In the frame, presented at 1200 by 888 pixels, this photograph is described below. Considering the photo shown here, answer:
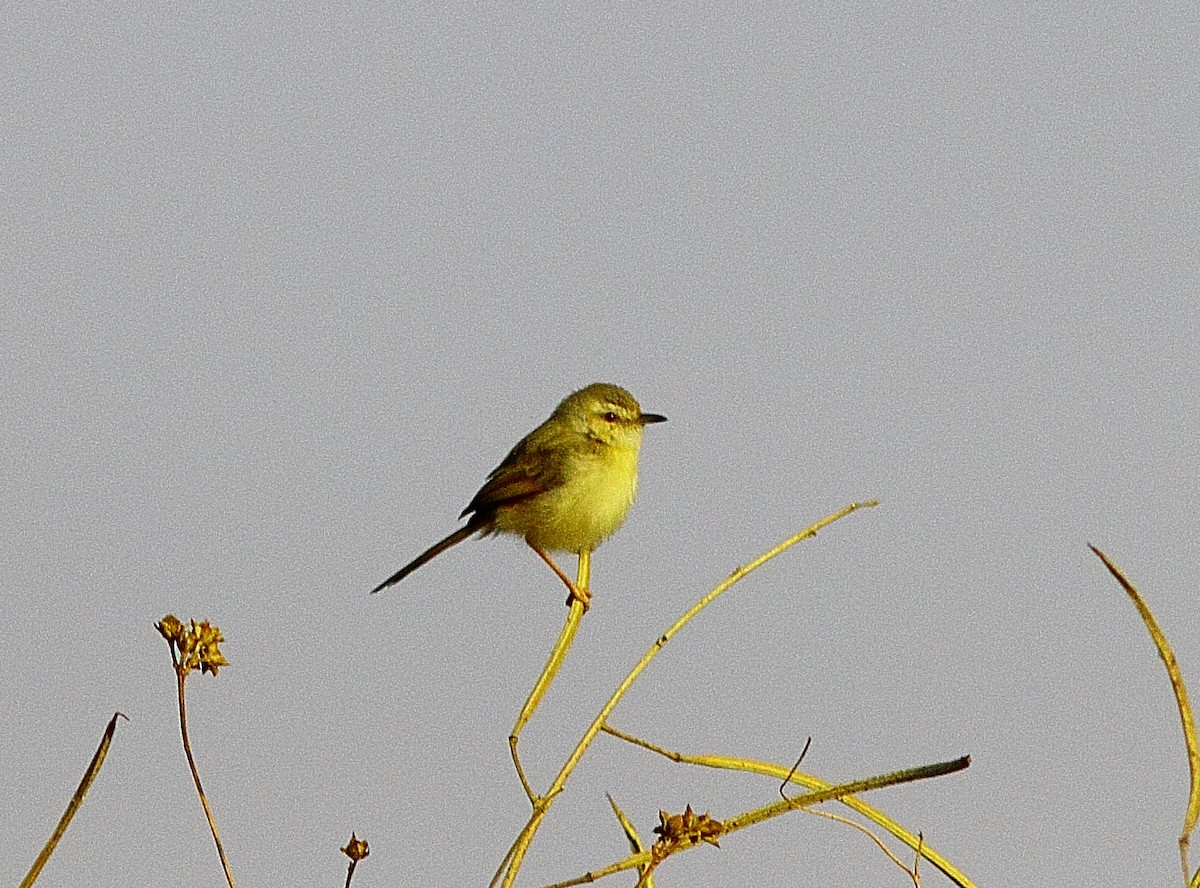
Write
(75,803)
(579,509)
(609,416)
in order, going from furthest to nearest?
(609,416) → (579,509) → (75,803)

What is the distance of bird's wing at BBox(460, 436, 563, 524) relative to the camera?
23.7 ft

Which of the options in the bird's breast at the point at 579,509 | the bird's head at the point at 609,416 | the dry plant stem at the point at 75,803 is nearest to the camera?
the dry plant stem at the point at 75,803

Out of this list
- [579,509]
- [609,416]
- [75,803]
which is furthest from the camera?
[609,416]

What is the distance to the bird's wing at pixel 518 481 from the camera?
7238mm

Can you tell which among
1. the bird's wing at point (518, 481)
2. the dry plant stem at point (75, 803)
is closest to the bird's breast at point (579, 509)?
the bird's wing at point (518, 481)

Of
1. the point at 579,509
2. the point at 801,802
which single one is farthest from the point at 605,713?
the point at 579,509

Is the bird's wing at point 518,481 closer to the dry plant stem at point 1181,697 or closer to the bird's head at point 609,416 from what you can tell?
the bird's head at point 609,416

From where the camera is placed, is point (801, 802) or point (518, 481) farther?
point (518, 481)

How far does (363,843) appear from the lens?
241 centimetres

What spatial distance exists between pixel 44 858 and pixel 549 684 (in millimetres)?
1039

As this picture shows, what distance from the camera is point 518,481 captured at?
7289mm

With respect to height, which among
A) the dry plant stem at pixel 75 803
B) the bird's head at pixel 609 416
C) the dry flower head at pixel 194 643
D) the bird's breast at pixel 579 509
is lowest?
the dry plant stem at pixel 75 803

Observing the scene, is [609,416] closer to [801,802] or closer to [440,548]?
[440,548]

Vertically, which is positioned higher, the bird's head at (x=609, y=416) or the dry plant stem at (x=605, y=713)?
the bird's head at (x=609, y=416)
